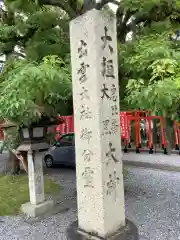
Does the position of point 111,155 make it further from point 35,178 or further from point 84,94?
point 35,178

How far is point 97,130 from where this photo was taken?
2742 mm

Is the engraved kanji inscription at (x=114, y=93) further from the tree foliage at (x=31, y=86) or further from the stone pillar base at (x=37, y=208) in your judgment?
the stone pillar base at (x=37, y=208)

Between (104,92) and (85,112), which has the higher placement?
(104,92)

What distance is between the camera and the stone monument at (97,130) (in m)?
2.78

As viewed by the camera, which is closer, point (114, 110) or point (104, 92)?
point (104, 92)

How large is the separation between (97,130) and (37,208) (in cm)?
363

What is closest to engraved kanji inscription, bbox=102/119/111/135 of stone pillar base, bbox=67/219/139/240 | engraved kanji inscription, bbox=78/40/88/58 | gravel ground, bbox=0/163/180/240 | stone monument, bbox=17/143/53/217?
engraved kanji inscription, bbox=78/40/88/58

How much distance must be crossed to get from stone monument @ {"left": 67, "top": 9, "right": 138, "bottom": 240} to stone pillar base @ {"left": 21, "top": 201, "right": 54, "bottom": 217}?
113 inches

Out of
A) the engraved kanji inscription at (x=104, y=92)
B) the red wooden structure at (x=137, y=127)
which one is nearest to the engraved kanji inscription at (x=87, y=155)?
the engraved kanji inscription at (x=104, y=92)

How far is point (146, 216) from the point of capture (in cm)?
538

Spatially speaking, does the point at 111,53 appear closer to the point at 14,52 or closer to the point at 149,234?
the point at 149,234

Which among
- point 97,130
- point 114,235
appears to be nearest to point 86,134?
point 97,130

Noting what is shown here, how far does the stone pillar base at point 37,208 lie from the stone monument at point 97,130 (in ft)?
9.41

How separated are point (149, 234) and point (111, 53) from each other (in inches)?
123
